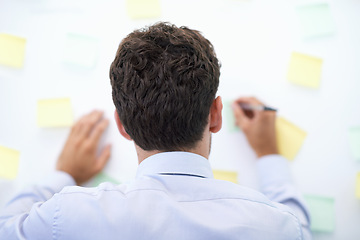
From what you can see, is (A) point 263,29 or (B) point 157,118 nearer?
(B) point 157,118

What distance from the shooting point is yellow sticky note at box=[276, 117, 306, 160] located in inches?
34.9

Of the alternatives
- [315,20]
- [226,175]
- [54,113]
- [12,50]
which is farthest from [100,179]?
[315,20]

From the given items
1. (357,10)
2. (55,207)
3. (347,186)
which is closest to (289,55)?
(357,10)

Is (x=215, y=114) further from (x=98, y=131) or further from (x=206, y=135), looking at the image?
(x=98, y=131)

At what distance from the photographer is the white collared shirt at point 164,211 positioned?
0.52 meters

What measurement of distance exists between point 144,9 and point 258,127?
0.44 metres

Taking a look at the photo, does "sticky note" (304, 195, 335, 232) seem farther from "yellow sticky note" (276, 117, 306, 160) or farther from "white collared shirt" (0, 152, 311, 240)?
"white collared shirt" (0, 152, 311, 240)

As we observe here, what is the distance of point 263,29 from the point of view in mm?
918

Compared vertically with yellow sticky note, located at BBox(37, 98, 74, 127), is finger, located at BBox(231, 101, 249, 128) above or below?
above

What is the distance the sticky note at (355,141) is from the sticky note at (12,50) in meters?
0.90

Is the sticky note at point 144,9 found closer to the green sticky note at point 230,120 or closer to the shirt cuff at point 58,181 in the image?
the green sticky note at point 230,120

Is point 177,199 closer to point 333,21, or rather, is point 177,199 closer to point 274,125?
point 274,125

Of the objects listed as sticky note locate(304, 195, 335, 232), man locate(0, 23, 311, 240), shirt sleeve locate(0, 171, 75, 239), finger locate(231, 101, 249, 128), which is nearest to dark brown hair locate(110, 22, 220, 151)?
man locate(0, 23, 311, 240)

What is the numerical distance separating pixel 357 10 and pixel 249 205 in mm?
685
